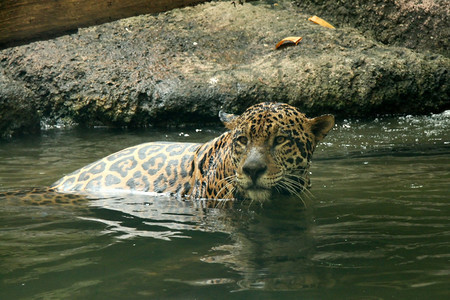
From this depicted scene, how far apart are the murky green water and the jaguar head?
0.33 meters

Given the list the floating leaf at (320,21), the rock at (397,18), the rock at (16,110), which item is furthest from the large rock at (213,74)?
the rock at (397,18)

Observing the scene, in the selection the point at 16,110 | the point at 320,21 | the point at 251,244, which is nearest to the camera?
the point at 251,244

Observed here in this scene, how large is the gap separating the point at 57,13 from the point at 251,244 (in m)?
2.57

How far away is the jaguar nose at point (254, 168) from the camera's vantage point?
6840mm

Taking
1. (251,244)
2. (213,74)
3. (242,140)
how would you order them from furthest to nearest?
(213,74), (242,140), (251,244)

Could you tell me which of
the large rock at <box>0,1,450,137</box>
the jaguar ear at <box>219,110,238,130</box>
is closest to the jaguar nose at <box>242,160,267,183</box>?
the jaguar ear at <box>219,110,238,130</box>

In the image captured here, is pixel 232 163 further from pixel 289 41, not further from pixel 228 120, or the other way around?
pixel 289 41

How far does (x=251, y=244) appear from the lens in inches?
243

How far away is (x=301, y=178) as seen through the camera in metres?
7.36

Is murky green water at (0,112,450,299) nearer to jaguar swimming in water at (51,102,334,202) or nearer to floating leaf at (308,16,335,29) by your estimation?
jaguar swimming in water at (51,102,334,202)

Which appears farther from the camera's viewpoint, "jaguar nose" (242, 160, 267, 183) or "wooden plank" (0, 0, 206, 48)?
"jaguar nose" (242, 160, 267, 183)

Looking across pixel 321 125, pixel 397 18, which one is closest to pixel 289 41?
pixel 397 18

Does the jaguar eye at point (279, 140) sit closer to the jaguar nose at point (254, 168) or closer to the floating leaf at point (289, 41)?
the jaguar nose at point (254, 168)

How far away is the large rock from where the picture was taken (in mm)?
14289
